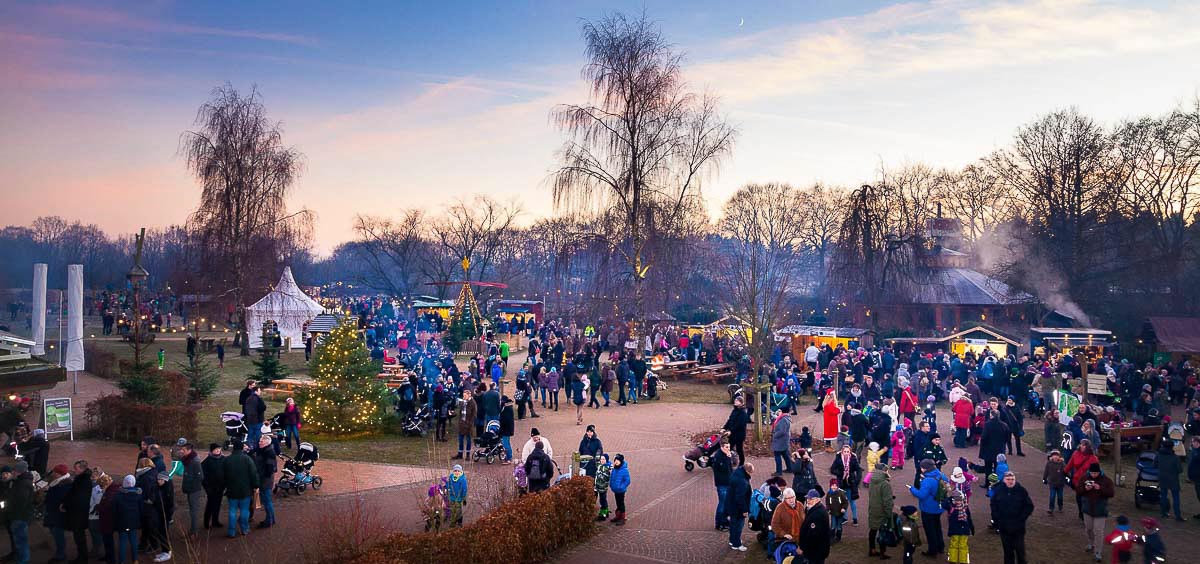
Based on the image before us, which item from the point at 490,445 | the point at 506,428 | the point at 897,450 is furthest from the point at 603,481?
the point at 897,450

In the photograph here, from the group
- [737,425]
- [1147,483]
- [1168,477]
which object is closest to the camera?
[1168,477]

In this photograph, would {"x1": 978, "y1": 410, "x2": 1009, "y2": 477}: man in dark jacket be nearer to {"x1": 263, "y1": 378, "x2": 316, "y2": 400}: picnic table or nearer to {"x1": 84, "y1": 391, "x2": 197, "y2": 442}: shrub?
{"x1": 84, "y1": 391, "x2": 197, "y2": 442}: shrub

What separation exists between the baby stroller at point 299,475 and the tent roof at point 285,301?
24.7 m

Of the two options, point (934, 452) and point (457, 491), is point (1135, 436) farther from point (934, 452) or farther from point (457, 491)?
point (457, 491)

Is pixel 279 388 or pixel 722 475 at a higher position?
pixel 279 388

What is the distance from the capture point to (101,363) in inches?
1064

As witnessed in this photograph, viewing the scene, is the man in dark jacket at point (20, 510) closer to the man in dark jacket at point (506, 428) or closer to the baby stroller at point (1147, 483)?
the man in dark jacket at point (506, 428)

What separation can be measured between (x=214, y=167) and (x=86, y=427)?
1776cm

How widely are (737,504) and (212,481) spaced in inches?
294

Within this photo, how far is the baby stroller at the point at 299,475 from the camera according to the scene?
42.5 feet

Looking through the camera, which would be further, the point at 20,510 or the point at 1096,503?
the point at 1096,503

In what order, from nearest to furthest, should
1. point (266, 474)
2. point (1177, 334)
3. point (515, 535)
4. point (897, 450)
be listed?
point (515, 535), point (266, 474), point (897, 450), point (1177, 334)

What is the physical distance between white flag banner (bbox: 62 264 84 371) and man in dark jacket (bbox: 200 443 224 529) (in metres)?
16.5

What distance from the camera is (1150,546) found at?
9.38m
